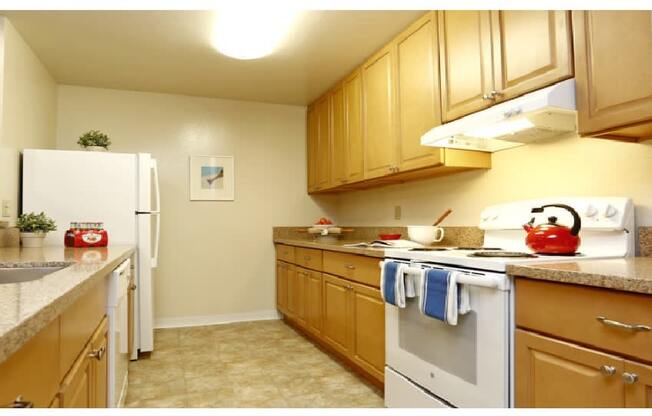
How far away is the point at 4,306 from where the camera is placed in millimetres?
737

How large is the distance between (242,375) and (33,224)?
5.20 feet

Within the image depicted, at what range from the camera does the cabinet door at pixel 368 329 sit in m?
2.38

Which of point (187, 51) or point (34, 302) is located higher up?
point (187, 51)

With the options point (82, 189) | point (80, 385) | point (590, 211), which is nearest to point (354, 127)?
point (590, 211)

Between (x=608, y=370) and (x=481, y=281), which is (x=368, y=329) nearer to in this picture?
(x=481, y=281)

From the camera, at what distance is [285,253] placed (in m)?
4.18

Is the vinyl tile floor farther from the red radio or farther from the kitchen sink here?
the kitchen sink

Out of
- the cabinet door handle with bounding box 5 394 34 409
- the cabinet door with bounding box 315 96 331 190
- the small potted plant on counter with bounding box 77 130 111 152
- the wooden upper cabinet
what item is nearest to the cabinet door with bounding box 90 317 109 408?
the cabinet door handle with bounding box 5 394 34 409

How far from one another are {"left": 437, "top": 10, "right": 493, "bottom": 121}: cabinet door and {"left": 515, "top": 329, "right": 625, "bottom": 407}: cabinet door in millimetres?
1164

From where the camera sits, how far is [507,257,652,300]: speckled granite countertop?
3.59 feet

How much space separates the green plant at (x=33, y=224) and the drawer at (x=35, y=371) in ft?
6.76

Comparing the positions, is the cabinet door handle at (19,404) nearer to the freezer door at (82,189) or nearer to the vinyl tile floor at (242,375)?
the vinyl tile floor at (242,375)

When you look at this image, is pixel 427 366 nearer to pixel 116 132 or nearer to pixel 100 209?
pixel 100 209
